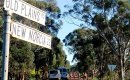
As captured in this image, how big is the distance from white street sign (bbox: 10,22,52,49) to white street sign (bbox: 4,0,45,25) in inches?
7.9

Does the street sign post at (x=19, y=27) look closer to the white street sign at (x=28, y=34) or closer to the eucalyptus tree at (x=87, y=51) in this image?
the white street sign at (x=28, y=34)

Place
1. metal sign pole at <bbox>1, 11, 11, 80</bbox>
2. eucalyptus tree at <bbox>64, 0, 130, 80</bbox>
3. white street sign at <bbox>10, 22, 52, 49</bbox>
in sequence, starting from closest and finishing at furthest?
metal sign pole at <bbox>1, 11, 11, 80</bbox> → white street sign at <bbox>10, 22, 52, 49</bbox> → eucalyptus tree at <bbox>64, 0, 130, 80</bbox>

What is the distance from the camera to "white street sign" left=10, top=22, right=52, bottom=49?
5859mm

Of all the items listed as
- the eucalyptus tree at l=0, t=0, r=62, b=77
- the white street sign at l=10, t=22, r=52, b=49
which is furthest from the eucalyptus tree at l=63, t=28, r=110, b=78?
the white street sign at l=10, t=22, r=52, b=49

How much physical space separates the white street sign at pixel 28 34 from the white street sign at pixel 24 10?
0.66 feet

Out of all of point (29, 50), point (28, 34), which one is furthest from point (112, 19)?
point (28, 34)

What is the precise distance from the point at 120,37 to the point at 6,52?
3848 cm

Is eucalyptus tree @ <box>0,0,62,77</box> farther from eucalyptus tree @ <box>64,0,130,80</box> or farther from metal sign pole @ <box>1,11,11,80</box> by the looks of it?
metal sign pole @ <box>1,11,11,80</box>

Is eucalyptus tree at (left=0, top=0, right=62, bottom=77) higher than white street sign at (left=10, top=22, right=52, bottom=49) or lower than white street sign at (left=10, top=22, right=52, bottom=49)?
higher

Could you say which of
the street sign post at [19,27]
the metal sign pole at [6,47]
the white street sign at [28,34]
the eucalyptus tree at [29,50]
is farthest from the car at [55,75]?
the metal sign pole at [6,47]

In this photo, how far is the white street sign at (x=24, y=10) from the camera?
5.71 m

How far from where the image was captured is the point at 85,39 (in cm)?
6172

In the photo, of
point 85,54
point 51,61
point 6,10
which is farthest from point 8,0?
point 85,54

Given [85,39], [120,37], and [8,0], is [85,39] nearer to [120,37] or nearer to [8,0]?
[120,37]
